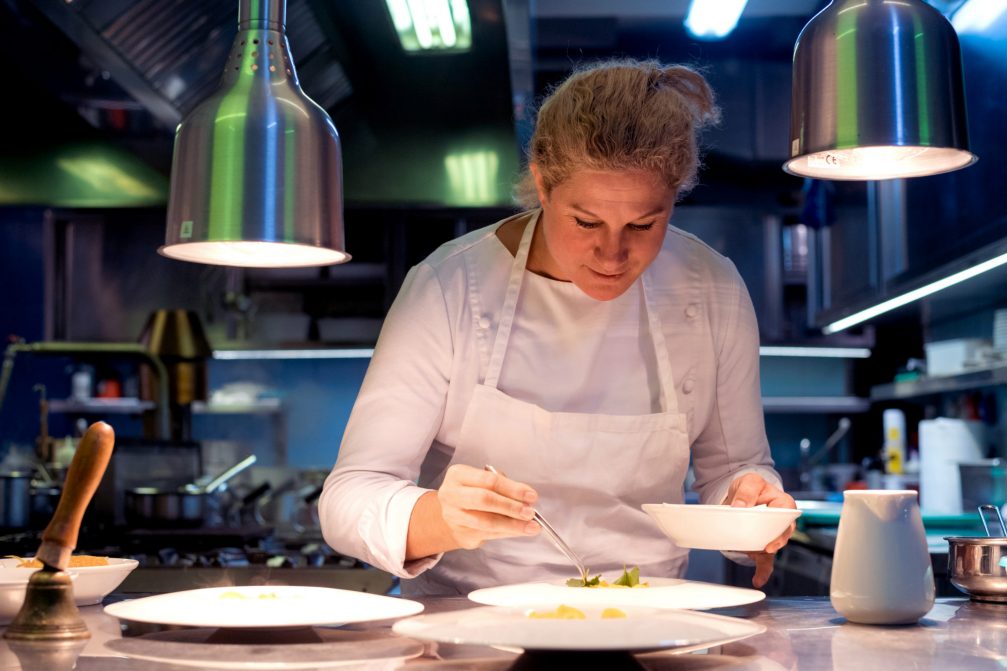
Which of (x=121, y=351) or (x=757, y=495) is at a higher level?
(x=121, y=351)

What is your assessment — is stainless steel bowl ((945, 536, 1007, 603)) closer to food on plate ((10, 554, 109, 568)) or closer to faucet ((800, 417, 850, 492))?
food on plate ((10, 554, 109, 568))

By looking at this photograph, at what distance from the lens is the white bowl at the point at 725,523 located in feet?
3.88

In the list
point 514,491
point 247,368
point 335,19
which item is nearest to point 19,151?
point 335,19

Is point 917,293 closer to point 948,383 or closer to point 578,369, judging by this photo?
point 948,383

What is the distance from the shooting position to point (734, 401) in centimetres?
172

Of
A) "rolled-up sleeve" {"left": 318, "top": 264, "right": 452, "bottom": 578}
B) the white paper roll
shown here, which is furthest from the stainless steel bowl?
the white paper roll

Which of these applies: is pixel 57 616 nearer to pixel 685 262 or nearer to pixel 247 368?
pixel 685 262

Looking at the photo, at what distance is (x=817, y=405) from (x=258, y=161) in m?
5.15

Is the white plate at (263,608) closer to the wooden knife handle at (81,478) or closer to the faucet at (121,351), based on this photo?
the wooden knife handle at (81,478)

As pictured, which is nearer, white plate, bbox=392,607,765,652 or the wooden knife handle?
white plate, bbox=392,607,765,652

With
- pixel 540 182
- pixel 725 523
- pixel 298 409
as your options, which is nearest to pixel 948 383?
pixel 540 182

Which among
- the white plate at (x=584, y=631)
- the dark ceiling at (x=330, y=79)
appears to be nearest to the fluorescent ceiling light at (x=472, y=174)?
the dark ceiling at (x=330, y=79)

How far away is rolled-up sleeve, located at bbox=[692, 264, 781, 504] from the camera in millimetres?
1712

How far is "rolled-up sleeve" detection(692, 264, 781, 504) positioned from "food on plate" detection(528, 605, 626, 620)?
0.74 m
